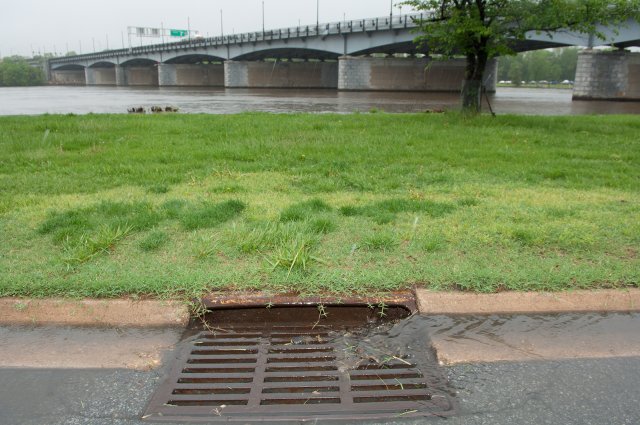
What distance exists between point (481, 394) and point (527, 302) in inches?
49.3

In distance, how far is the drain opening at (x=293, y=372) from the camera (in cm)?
279

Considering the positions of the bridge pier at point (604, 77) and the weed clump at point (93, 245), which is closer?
the weed clump at point (93, 245)

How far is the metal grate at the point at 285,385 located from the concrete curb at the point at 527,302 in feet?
2.49

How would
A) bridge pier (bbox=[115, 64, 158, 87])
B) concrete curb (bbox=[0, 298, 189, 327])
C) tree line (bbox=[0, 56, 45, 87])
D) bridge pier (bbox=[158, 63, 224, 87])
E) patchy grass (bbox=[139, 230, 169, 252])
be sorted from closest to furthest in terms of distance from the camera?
1. concrete curb (bbox=[0, 298, 189, 327])
2. patchy grass (bbox=[139, 230, 169, 252])
3. bridge pier (bbox=[158, 63, 224, 87])
4. bridge pier (bbox=[115, 64, 158, 87])
5. tree line (bbox=[0, 56, 45, 87])

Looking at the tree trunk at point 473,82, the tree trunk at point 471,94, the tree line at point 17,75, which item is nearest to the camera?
the tree trunk at point 473,82

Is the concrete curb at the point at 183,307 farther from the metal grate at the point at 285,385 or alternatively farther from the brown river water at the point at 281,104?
the brown river water at the point at 281,104

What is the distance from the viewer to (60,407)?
2.77m

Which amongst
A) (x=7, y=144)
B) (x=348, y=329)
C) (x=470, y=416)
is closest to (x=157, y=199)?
(x=348, y=329)

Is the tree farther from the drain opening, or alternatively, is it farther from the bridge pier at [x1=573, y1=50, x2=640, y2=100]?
the bridge pier at [x1=573, y1=50, x2=640, y2=100]

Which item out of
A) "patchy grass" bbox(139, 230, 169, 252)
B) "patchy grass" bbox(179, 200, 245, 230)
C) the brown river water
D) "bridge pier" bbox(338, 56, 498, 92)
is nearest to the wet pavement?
"patchy grass" bbox(139, 230, 169, 252)

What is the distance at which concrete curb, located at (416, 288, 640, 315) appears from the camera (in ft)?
12.7

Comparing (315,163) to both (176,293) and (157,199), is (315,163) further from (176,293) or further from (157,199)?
(176,293)

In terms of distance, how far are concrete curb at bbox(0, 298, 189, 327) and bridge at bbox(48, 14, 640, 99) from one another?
98.0ft

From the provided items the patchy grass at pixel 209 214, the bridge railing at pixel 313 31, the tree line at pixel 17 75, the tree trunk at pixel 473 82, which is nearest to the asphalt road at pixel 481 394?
the patchy grass at pixel 209 214
